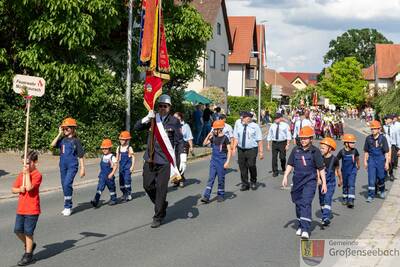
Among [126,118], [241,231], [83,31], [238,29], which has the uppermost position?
[238,29]

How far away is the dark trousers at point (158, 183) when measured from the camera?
9.07 meters

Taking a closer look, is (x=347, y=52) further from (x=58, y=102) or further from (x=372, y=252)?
(x=372, y=252)

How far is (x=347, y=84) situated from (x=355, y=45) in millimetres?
24688

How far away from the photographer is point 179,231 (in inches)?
344

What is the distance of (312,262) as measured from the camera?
6.98 m

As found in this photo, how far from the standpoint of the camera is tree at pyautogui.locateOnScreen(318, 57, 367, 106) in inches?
3452

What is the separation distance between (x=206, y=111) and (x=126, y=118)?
776 cm

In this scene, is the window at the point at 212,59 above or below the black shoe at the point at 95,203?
above

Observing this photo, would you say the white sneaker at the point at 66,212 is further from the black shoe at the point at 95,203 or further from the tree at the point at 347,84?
the tree at the point at 347,84

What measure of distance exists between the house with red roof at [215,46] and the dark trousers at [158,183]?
114 feet

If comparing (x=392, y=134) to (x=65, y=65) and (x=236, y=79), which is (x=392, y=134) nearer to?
(x=65, y=65)

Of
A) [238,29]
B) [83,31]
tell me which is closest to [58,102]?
[83,31]

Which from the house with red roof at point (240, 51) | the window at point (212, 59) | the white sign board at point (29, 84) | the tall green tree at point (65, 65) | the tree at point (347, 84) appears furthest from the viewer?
the tree at point (347, 84)

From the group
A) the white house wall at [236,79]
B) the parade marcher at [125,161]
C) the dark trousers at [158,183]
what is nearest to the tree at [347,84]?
the white house wall at [236,79]
